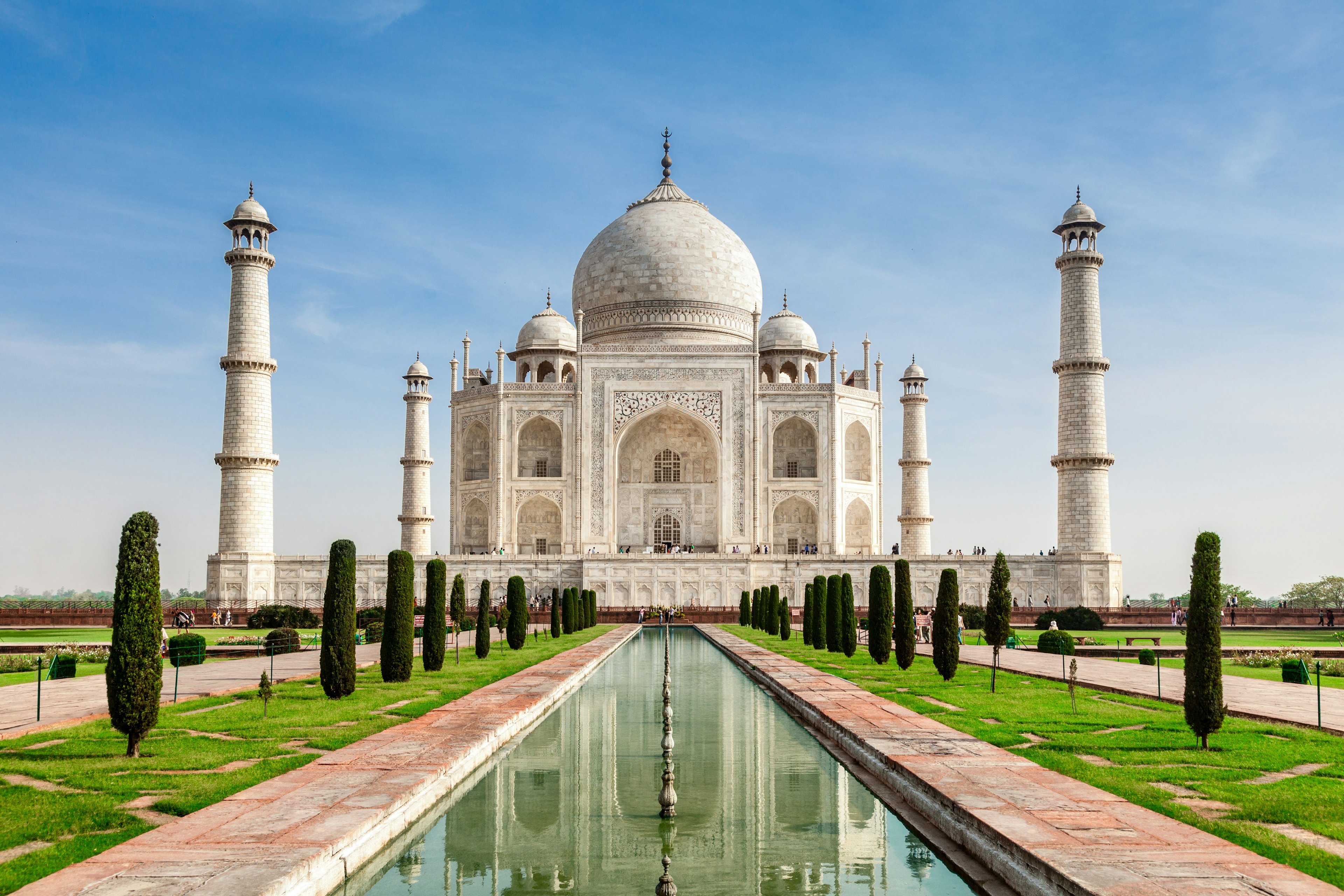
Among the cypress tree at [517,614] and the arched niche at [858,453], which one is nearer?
the cypress tree at [517,614]

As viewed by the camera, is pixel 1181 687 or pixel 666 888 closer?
pixel 666 888

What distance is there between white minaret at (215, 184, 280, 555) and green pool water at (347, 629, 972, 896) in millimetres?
19740

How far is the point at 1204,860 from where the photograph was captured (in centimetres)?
415

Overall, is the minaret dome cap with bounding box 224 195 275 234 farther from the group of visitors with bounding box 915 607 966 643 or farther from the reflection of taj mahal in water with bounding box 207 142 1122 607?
the group of visitors with bounding box 915 607 966 643

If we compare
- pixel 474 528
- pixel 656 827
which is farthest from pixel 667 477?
pixel 656 827

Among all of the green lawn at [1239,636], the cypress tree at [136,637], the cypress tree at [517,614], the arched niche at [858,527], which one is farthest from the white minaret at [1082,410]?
Answer: the cypress tree at [136,637]

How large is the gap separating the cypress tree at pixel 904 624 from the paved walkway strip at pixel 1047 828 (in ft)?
17.0

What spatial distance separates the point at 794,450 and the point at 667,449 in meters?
3.78

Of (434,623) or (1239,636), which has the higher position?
(434,623)

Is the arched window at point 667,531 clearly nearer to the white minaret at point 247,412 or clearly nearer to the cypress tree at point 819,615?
the white minaret at point 247,412

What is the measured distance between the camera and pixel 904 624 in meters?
13.0

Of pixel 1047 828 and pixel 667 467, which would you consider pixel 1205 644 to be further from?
pixel 667 467

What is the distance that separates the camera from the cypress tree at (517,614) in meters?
17.2

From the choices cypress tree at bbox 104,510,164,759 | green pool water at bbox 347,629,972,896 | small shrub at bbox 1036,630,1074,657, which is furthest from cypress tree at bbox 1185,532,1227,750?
small shrub at bbox 1036,630,1074,657
